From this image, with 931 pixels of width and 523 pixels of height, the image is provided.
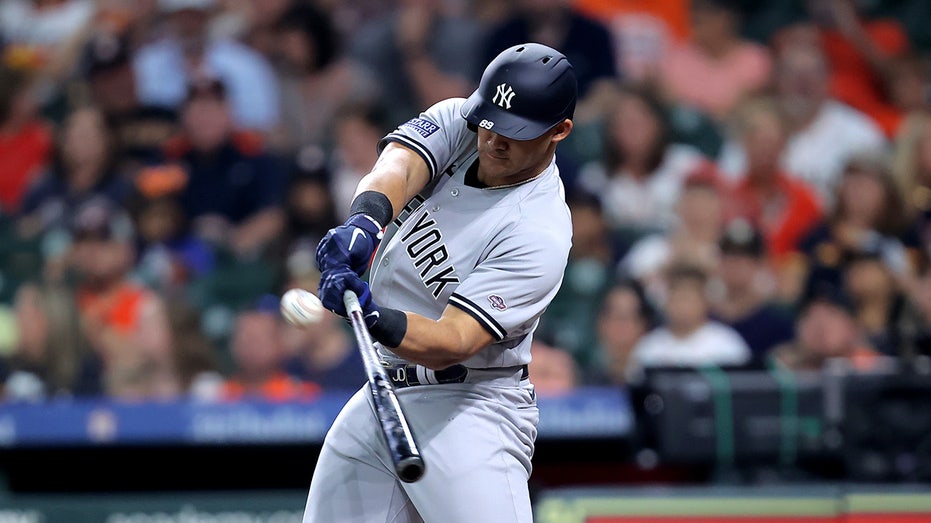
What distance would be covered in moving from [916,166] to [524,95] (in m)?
5.04

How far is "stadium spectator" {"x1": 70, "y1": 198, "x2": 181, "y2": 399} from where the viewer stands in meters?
6.65

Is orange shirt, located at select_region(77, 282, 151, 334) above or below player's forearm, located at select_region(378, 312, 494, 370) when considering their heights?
below

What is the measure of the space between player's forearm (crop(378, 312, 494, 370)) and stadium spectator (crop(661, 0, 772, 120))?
5425 millimetres

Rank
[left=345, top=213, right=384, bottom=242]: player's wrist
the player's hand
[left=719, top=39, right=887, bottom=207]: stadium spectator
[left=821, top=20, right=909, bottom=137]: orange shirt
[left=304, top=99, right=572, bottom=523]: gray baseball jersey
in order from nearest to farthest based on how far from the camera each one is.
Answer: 1. the player's hand
2. [left=345, top=213, right=384, bottom=242]: player's wrist
3. [left=304, top=99, right=572, bottom=523]: gray baseball jersey
4. [left=719, top=39, right=887, bottom=207]: stadium spectator
5. [left=821, top=20, right=909, bottom=137]: orange shirt

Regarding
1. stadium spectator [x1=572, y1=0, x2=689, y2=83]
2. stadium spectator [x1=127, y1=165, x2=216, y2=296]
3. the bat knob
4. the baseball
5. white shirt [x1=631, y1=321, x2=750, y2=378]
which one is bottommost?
white shirt [x1=631, y1=321, x2=750, y2=378]

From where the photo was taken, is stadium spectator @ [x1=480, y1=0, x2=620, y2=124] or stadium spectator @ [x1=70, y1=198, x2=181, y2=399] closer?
stadium spectator @ [x1=70, y1=198, x2=181, y2=399]

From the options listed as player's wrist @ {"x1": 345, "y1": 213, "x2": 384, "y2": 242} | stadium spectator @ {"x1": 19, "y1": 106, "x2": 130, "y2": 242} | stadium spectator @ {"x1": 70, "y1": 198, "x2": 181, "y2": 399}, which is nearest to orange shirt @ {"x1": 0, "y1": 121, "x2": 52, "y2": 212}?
stadium spectator @ {"x1": 19, "y1": 106, "x2": 130, "y2": 242}

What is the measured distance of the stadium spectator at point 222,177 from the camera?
7680 mm

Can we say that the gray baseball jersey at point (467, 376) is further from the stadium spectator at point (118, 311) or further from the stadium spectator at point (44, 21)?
the stadium spectator at point (44, 21)

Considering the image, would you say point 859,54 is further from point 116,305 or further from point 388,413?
point 388,413

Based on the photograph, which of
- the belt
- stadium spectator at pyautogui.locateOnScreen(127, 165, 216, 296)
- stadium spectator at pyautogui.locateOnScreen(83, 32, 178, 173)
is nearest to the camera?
the belt

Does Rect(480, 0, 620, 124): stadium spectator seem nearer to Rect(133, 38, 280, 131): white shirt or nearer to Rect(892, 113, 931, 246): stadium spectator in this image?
Rect(133, 38, 280, 131): white shirt

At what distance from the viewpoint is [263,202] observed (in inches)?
308

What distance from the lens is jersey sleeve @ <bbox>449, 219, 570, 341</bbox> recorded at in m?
3.26
